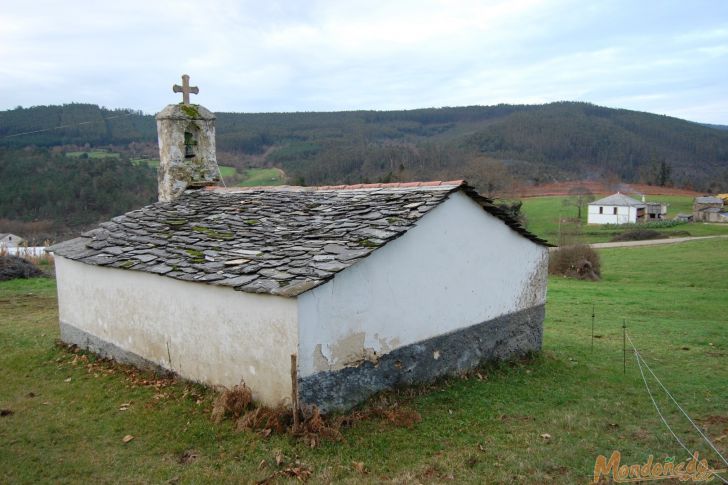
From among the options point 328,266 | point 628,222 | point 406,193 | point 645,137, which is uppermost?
point 645,137

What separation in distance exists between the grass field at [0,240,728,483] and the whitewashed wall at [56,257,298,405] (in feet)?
1.63

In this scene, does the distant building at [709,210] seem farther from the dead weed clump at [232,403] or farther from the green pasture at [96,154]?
the green pasture at [96,154]

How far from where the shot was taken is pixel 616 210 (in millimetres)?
54062

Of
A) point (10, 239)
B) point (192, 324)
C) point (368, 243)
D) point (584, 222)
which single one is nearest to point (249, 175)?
point (10, 239)

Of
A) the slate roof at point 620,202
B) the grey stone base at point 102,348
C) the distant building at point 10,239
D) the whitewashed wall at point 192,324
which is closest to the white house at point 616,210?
the slate roof at point 620,202

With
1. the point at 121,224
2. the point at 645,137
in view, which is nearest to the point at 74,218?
the point at 121,224

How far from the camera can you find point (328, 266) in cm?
634

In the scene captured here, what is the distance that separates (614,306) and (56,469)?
1675 centimetres

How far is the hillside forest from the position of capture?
131 ft

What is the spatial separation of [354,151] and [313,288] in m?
51.0

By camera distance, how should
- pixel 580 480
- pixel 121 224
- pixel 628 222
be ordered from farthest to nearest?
1. pixel 628 222
2. pixel 121 224
3. pixel 580 480

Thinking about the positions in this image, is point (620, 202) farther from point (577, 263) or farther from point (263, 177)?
point (263, 177)

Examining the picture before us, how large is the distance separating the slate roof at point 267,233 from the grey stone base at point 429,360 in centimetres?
140

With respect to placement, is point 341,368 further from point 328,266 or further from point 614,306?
point 614,306
